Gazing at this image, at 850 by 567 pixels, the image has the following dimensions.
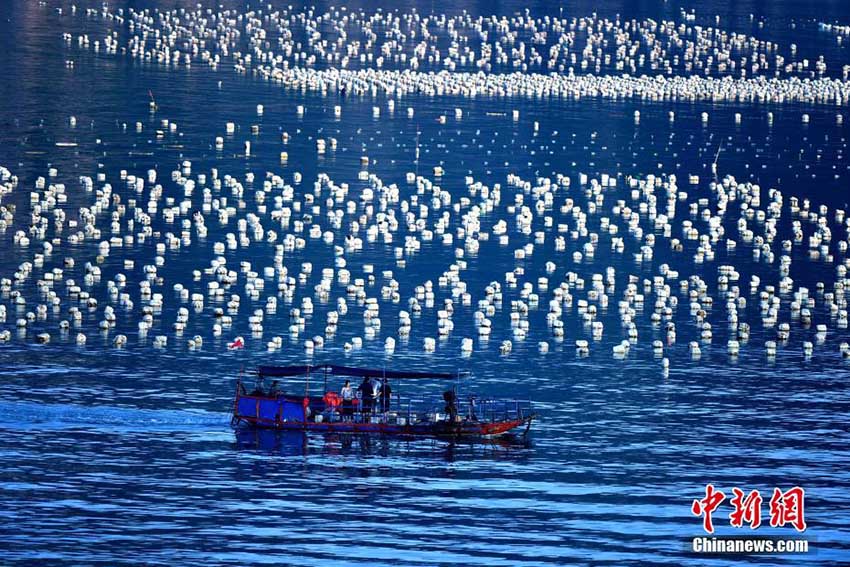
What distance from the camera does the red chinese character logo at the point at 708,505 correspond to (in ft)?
269

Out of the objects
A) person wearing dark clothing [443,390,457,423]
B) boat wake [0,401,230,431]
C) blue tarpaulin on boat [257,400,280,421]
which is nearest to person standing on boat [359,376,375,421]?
person wearing dark clothing [443,390,457,423]

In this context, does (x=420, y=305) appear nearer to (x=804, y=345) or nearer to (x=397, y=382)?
(x=397, y=382)

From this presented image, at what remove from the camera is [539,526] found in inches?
3191

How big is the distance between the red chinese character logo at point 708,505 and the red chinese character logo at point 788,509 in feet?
8.02

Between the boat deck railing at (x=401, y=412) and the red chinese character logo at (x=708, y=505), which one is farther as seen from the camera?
the boat deck railing at (x=401, y=412)

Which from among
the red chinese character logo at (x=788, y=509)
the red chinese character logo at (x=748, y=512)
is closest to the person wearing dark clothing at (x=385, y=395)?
the red chinese character logo at (x=748, y=512)

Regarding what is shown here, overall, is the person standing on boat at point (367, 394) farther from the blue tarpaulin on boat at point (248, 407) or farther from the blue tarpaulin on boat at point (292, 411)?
the blue tarpaulin on boat at point (248, 407)

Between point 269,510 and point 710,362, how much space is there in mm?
38259

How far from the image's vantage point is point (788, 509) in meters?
83.0

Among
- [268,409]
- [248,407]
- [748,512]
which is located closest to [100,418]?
[248,407]

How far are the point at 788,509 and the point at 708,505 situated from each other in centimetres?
356

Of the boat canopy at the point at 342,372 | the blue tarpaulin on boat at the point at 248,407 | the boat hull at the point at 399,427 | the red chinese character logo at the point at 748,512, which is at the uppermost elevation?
the boat canopy at the point at 342,372

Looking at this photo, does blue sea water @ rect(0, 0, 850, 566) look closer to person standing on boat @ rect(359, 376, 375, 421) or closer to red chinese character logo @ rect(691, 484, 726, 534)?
red chinese character logo @ rect(691, 484, 726, 534)

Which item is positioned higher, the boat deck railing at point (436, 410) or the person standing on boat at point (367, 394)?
the person standing on boat at point (367, 394)
